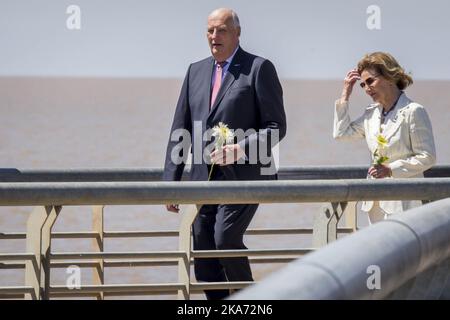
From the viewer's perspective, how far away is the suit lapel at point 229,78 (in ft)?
25.6

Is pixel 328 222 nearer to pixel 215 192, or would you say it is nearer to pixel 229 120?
pixel 215 192

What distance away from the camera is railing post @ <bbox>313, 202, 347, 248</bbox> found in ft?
22.1

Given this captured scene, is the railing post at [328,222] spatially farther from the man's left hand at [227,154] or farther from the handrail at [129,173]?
the handrail at [129,173]

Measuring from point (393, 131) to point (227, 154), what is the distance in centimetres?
81

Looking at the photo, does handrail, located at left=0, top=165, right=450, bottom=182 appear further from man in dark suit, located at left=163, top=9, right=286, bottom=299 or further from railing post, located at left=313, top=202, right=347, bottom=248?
railing post, located at left=313, top=202, right=347, bottom=248

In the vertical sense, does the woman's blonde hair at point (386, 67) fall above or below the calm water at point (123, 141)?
above

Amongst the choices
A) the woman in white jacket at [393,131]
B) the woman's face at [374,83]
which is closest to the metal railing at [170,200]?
the woman in white jacket at [393,131]

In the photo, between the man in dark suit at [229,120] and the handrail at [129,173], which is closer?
the man in dark suit at [229,120]

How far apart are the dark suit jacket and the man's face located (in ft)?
0.22

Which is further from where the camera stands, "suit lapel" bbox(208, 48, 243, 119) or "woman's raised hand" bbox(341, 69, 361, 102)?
"woman's raised hand" bbox(341, 69, 361, 102)

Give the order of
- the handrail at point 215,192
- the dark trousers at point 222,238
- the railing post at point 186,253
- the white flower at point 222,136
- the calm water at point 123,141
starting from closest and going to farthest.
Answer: the handrail at point 215,192 < the railing post at point 186,253 < the dark trousers at point 222,238 < the white flower at point 222,136 < the calm water at point 123,141

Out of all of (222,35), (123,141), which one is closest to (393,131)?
(222,35)

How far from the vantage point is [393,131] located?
24.9ft

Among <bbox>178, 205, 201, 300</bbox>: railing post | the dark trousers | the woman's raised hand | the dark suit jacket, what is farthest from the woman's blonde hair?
<bbox>178, 205, 201, 300</bbox>: railing post
